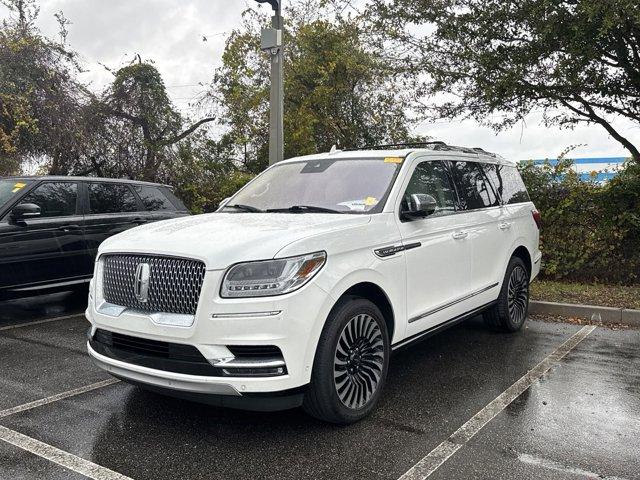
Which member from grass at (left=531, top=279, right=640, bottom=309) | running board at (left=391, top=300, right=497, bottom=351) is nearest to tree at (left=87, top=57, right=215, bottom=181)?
grass at (left=531, top=279, right=640, bottom=309)

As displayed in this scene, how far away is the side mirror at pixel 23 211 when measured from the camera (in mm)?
6152

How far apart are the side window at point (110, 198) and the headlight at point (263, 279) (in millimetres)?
4717

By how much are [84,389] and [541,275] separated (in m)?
6.99

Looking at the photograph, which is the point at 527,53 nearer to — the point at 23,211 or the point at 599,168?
the point at 599,168

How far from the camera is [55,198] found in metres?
6.86

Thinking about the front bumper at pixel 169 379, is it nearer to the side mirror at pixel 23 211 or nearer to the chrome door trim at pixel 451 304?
the chrome door trim at pixel 451 304

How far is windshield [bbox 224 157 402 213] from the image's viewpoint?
427 centimetres

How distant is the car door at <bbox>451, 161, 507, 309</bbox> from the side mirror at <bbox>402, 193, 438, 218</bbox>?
795 mm

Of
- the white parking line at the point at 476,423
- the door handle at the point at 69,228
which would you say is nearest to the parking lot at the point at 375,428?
the white parking line at the point at 476,423

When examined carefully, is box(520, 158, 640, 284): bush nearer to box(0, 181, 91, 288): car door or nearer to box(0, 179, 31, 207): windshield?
box(0, 181, 91, 288): car door

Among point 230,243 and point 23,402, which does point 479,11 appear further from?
point 23,402

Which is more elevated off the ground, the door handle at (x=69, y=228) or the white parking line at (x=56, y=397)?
the door handle at (x=69, y=228)

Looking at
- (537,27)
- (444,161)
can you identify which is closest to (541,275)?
(537,27)

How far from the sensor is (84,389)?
14.2 feet
